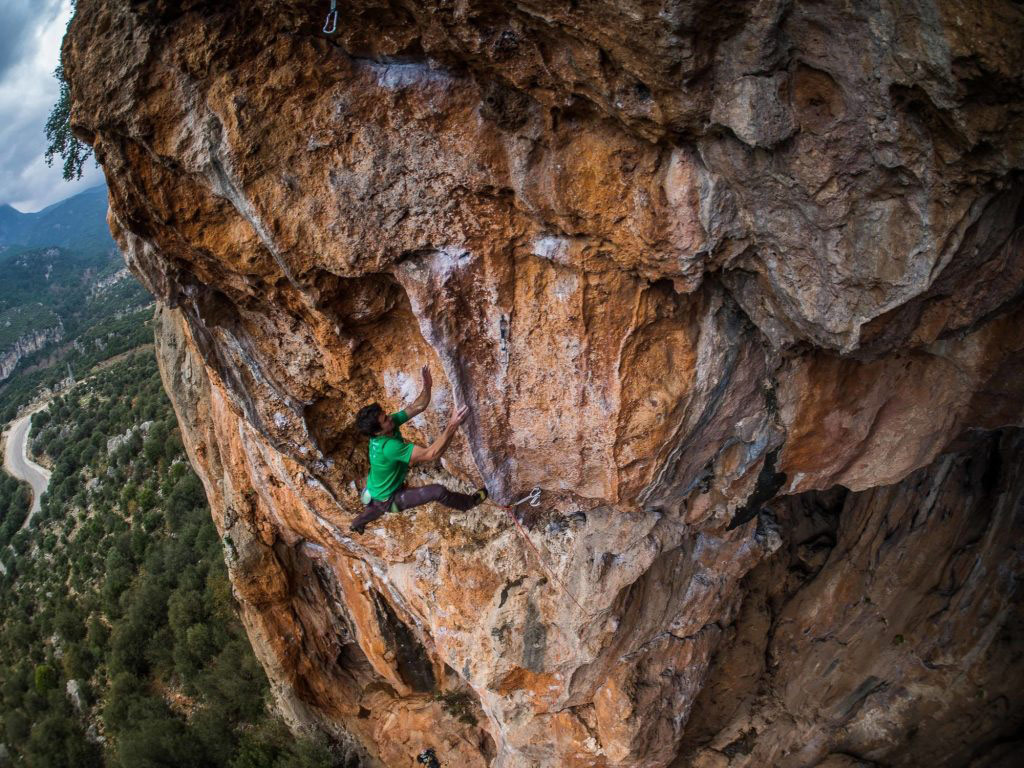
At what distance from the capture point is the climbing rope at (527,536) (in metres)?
6.05

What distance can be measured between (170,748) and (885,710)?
1525 cm

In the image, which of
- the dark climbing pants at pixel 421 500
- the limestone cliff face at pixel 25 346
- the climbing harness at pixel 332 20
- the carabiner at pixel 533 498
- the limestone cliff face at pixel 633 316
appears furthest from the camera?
the limestone cliff face at pixel 25 346

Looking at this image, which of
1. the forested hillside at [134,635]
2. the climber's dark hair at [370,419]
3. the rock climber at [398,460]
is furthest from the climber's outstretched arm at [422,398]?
the forested hillside at [134,635]

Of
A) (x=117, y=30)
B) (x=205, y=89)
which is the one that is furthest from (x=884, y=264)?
(x=117, y=30)

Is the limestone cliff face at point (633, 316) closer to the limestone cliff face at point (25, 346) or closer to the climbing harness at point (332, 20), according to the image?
the climbing harness at point (332, 20)

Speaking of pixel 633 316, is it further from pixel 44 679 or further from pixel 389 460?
pixel 44 679

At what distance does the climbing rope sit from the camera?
605 cm

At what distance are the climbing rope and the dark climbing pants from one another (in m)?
0.38

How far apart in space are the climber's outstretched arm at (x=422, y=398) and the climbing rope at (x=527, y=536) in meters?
1.41

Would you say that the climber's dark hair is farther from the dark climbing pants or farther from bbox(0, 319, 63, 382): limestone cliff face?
bbox(0, 319, 63, 382): limestone cliff face

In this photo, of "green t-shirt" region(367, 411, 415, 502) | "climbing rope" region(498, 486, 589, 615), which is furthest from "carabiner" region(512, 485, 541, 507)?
"green t-shirt" region(367, 411, 415, 502)

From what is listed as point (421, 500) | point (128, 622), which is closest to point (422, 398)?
point (421, 500)

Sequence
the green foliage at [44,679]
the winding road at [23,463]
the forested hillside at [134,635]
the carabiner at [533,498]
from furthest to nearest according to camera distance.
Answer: the winding road at [23,463] < the green foliage at [44,679] < the forested hillside at [134,635] < the carabiner at [533,498]

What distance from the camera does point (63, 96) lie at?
9.97 m
